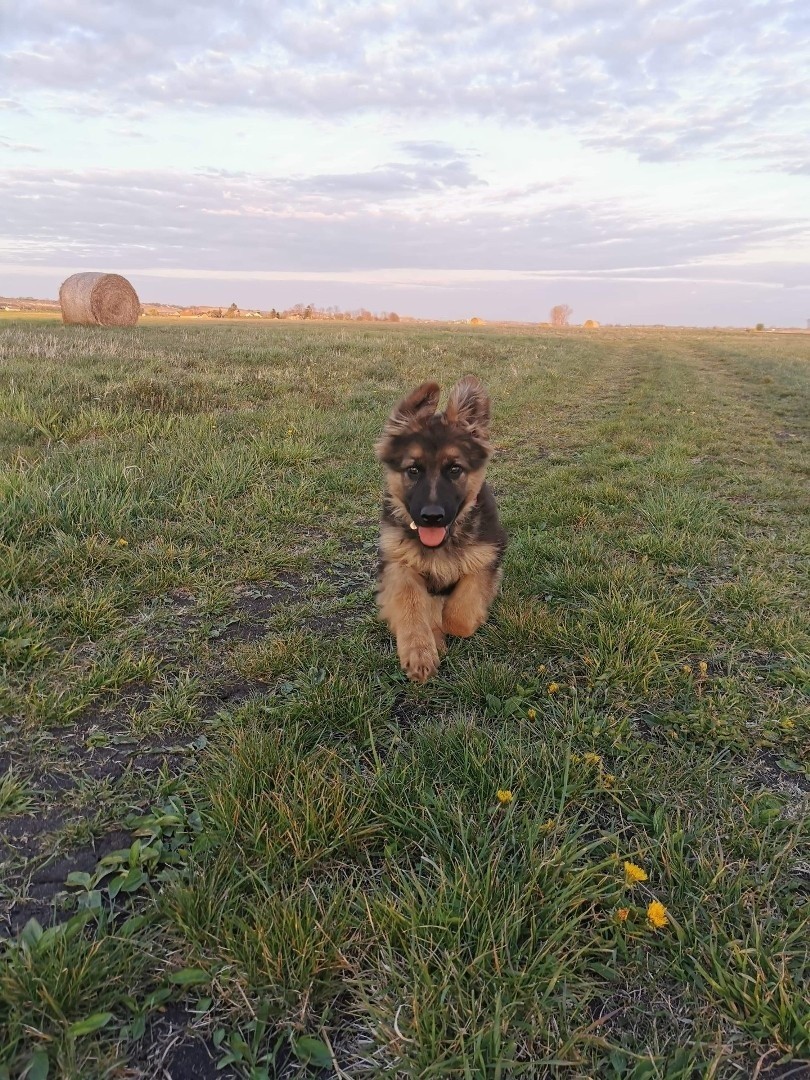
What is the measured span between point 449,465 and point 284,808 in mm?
2367

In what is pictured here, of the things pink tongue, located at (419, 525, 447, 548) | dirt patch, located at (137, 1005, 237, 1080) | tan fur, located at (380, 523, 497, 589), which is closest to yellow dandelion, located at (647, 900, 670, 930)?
dirt patch, located at (137, 1005, 237, 1080)

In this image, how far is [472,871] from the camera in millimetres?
1764

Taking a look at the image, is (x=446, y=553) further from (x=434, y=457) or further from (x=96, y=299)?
(x=96, y=299)

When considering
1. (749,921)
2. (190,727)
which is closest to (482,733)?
(749,921)

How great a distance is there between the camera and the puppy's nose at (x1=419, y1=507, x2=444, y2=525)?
3.43 m

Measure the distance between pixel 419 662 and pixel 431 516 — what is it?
0.83 m

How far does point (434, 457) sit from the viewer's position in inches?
150

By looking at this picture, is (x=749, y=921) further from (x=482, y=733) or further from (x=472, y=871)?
(x=482, y=733)

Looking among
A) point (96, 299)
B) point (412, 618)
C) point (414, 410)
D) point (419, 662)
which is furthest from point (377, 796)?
point (96, 299)

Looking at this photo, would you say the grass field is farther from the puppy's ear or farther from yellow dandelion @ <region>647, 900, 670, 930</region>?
the puppy's ear

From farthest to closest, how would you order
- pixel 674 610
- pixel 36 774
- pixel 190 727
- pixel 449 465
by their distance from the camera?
pixel 449 465 → pixel 674 610 → pixel 190 727 → pixel 36 774

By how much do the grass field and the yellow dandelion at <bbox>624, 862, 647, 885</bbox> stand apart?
0.01 m

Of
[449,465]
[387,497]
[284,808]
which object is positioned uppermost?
[449,465]

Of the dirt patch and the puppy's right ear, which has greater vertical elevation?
the puppy's right ear
